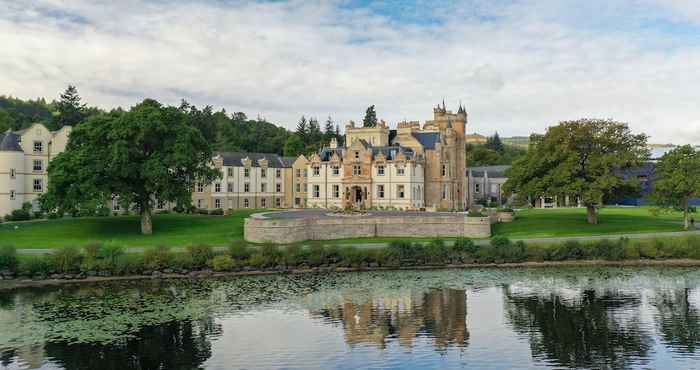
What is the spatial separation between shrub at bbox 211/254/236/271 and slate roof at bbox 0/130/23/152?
36.7 m

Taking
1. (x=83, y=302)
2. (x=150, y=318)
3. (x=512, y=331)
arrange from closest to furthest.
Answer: (x=512, y=331), (x=150, y=318), (x=83, y=302)

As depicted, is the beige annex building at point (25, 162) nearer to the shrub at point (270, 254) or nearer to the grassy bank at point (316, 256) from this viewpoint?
the grassy bank at point (316, 256)

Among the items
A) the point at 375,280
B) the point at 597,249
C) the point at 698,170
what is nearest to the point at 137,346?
the point at 375,280

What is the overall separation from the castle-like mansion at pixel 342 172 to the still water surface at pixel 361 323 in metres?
34.5

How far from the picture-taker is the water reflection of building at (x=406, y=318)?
90.1 ft

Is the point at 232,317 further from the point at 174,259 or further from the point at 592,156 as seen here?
the point at 592,156

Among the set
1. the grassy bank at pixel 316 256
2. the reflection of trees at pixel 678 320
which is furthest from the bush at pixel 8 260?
the reflection of trees at pixel 678 320

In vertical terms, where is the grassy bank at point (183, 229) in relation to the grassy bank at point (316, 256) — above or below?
above

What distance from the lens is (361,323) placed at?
97.9 ft

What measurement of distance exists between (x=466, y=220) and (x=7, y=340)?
1566 inches

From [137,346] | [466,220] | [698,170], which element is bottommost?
[137,346]

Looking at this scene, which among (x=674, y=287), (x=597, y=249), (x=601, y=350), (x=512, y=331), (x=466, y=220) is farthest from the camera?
(x=466, y=220)

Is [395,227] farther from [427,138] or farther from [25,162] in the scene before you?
[25,162]

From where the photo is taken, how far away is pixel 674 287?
3797 centimetres
